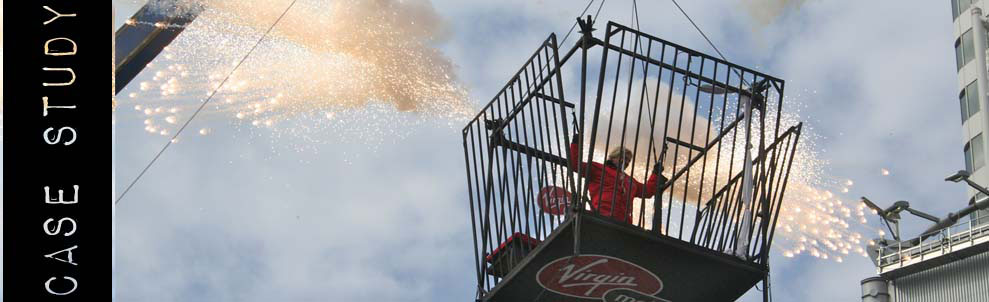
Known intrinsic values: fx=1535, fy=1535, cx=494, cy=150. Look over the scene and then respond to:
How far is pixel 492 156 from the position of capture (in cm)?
1436

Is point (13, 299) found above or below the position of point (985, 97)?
below

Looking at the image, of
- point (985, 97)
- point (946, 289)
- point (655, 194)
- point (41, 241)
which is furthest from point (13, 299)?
point (985, 97)

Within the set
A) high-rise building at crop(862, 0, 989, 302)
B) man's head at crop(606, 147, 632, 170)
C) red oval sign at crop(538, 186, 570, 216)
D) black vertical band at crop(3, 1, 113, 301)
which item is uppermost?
high-rise building at crop(862, 0, 989, 302)

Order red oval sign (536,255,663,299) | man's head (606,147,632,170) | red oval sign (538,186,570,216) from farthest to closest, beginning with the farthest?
1. man's head (606,147,632,170)
2. red oval sign (538,186,570,216)
3. red oval sign (536,255,663,299)

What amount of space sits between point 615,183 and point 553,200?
66cm

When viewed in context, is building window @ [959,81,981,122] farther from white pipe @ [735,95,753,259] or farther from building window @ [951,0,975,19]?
white pipe @ [735,95,753,259]

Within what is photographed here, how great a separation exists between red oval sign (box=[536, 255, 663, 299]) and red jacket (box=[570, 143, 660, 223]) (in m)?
0.42

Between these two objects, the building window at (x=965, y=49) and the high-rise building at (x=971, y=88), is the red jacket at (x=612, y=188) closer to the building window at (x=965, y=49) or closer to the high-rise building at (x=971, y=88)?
the high-rise building at (x=971, y=88)

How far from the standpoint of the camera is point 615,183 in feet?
42.6

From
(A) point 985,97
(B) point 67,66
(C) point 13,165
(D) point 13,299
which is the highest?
(A) point 985,97

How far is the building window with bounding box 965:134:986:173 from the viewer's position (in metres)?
39.1

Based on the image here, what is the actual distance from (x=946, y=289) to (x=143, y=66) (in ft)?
72.5

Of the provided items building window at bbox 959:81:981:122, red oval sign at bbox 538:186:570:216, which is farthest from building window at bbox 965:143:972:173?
red oval sign at bbox 538:186:570:216

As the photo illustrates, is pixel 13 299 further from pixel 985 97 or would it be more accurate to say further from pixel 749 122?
pixel 985 97
